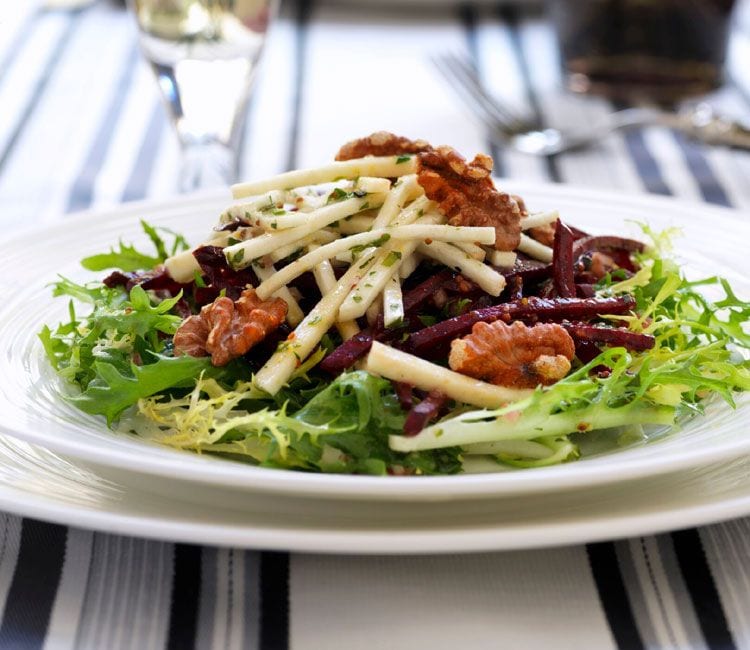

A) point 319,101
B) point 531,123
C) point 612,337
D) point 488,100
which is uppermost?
point 612,337

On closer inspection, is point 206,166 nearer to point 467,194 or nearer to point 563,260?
point 467,194

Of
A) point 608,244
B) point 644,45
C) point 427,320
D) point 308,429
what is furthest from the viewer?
point 644,45

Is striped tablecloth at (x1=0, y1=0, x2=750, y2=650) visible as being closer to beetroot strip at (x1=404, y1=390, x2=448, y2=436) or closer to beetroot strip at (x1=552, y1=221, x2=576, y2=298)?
beetroot strip at (x1=404, y1=390, x2=448, y2=436)

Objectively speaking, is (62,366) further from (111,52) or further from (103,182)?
(111,52)

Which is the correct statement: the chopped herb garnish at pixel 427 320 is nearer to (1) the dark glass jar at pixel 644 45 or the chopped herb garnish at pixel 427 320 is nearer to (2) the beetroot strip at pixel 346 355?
(2) the beetroot strip at pixel 346 355

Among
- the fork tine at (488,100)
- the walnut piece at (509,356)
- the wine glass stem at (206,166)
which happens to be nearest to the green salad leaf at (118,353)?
the walnut piece at (509,356)

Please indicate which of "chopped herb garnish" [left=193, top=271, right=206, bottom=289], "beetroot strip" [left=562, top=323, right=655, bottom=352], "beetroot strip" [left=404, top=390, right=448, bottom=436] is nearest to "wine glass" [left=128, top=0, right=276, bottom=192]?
"chopped herb garnish" [left=193, top=271, right=206, bottom=289]

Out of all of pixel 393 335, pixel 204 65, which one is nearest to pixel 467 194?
pixel 393 335
